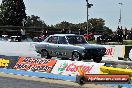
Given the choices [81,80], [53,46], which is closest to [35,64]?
[81,80]

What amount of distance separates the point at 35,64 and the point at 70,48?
16.5 feet

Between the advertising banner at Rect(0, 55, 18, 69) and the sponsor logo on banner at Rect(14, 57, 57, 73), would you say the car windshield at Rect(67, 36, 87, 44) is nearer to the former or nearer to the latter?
the advertising banner at Rect(0, 55, 18, 69)

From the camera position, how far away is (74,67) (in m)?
15.6

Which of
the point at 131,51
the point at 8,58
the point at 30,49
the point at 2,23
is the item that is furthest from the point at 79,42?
the point at 2,23

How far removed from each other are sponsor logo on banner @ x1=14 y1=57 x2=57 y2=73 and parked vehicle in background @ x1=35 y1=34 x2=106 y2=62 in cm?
446

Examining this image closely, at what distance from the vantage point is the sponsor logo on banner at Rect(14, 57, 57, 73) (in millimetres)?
16938

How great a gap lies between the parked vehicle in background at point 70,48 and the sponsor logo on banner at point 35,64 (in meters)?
4.46

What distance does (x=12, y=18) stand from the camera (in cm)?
9344

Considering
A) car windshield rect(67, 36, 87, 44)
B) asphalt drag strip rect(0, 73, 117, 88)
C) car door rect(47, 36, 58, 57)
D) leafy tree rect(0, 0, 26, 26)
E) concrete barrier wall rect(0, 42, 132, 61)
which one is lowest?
asphalt drag strip rect(0, 73, 117, 88)

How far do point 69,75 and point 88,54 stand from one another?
6.27m

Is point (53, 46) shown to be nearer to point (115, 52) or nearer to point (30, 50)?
point (115, 52)

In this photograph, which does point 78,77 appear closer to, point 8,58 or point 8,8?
point 8,58

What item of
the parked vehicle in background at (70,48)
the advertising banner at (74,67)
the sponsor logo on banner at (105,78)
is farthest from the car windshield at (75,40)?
the sponsor logo on banner at (105,78)

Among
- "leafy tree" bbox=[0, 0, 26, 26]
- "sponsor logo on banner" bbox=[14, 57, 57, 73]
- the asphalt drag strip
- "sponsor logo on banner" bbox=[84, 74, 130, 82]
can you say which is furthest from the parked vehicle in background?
"leafy tree" bbox=[0, 0, 26, 26]
